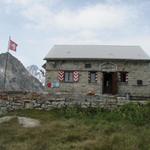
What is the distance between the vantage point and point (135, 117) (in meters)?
19.5

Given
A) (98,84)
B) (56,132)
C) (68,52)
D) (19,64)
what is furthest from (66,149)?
(19,64)

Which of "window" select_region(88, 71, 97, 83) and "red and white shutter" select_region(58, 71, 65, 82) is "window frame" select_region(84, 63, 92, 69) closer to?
"window" select_region(88, 71, 97, 83)

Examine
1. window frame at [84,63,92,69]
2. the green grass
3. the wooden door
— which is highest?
window frame at [84,63,92,69]

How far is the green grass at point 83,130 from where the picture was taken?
1359 centimetres

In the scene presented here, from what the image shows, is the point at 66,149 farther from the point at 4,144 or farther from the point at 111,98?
the point at 111,98

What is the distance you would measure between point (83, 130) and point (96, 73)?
1648 cm

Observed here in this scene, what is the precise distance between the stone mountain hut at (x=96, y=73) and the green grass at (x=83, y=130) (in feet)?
34.5

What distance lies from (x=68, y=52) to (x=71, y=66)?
224 centimetres

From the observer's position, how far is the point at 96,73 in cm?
3250

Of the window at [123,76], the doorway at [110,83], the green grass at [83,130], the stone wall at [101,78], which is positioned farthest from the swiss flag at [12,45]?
the green grass at [83,130]

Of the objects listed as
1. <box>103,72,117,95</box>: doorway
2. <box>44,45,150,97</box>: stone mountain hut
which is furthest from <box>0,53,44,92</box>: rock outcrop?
<box>103,72,117,95</box>: doorway

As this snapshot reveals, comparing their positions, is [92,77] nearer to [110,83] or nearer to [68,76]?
[110,83]

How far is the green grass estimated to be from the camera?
44.6 feet

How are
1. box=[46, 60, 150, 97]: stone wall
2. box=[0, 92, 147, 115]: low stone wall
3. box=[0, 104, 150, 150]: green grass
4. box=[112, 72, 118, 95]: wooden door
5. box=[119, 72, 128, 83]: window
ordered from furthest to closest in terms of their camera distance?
box=[119, 72, 128, 83]: window
box=[46, 60, 150, 97]: stone wall
box=[112, 72, 118, 95]: wooden door
box=[0, 92, 147, 115]: low stone wall
box=[0, 104, 150, 150]: green grass
